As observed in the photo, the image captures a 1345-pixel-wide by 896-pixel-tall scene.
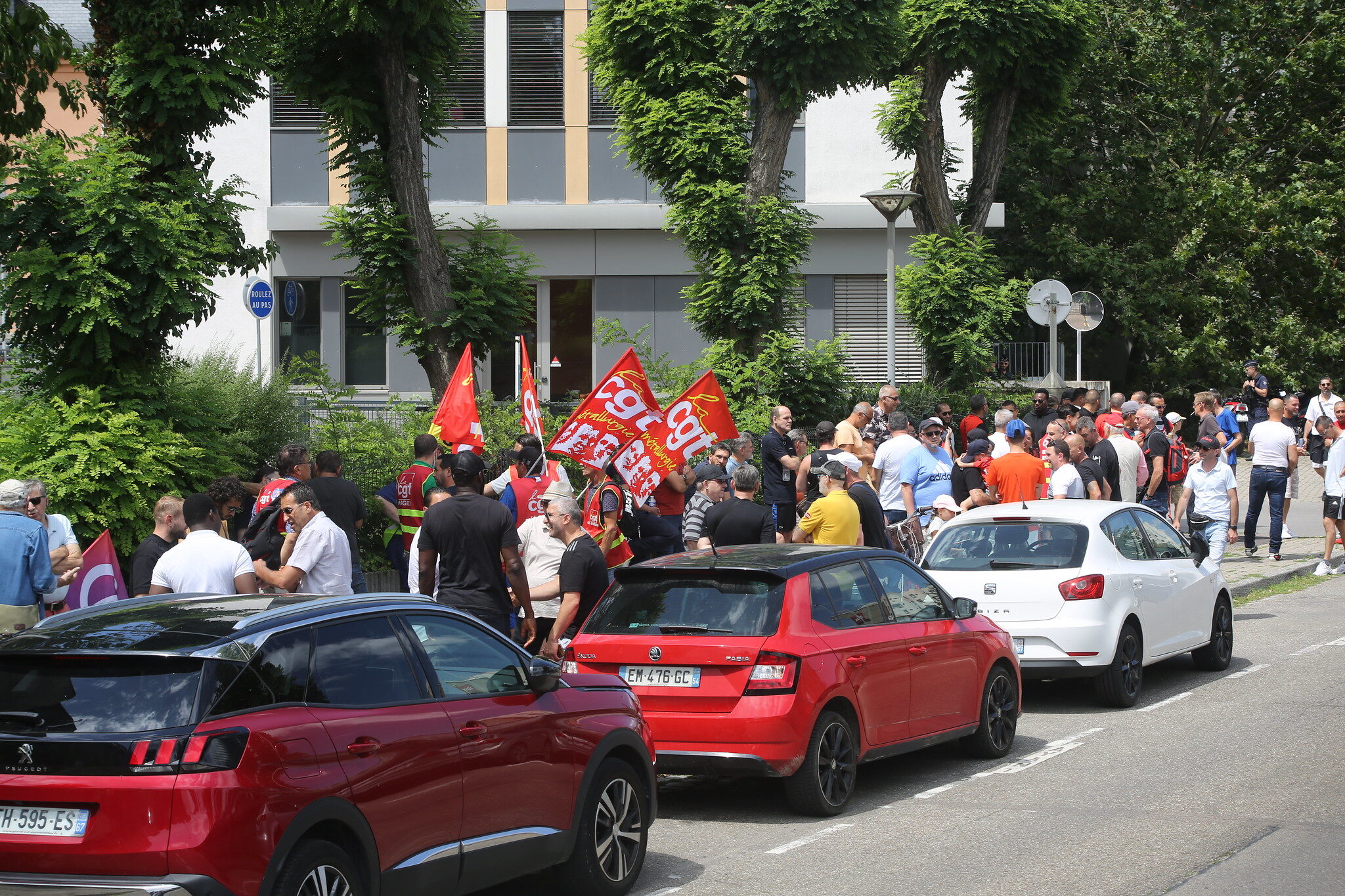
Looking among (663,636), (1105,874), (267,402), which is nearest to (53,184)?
(267,402)

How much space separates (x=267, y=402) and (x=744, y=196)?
24.5ft

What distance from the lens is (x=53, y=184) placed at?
41.0 ft

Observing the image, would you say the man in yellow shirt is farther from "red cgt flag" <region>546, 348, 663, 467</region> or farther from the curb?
the curb

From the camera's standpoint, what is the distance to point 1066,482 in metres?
14.8

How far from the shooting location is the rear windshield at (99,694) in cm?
465

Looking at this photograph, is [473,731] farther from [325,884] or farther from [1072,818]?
[1072,818]

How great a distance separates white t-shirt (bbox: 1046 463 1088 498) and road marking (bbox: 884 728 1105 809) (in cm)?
469

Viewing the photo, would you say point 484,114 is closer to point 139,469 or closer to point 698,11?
point 698,11

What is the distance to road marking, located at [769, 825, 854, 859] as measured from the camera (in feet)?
23.9

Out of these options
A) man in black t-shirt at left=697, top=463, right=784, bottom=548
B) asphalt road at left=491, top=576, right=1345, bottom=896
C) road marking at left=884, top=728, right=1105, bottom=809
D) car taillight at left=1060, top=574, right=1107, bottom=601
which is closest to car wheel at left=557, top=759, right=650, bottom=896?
asphalt road at left=491, top=576, right=1345, bottom=896

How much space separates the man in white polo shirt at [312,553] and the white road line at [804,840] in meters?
3.41

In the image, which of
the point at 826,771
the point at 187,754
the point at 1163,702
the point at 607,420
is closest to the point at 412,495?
the point at 607,420

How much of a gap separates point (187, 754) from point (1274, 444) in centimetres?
1773

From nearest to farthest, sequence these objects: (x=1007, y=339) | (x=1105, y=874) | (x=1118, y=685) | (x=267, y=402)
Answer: (x=1105, y=874) < (x=1118, y=685) < (x=267, y=402) < (x=1007, y=339)
